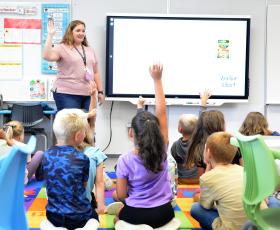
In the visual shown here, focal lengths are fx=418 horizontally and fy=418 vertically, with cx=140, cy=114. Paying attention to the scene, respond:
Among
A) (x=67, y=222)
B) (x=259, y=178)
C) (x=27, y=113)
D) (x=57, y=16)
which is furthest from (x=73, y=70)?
(x=259, y=178)

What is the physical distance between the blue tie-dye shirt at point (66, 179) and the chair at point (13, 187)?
2.62 ft

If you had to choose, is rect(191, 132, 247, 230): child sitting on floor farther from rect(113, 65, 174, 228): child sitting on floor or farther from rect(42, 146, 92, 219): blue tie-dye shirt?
rect(42, 146, 92, 219): blue tie-dye shirt

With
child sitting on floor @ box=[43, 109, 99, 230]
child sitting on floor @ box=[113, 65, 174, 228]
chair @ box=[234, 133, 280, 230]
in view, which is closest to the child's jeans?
child sitting on floor @ box=[43, 109, 99, 230]

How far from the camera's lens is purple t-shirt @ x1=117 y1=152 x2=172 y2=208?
2.24 metres

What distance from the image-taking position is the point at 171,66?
565 cm

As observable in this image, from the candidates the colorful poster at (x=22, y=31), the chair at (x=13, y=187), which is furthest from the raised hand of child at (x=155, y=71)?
the colorful poster at (x=22, y=31)

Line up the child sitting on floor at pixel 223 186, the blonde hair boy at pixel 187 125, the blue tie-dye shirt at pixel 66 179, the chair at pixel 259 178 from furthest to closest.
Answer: the blonde hair boy at pixel 187 125 < the child sitting on floor at pixel 223 186 < the blue tie-dye shirt at pixel 66 179 < the chair at pixel 259 178

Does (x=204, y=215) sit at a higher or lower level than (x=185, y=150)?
lower

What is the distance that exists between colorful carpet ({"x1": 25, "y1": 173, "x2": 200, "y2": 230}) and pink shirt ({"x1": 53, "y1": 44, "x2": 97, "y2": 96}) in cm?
103

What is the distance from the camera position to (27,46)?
18.2 ft

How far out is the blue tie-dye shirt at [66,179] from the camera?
6.84ft

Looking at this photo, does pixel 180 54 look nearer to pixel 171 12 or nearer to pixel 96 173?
pixel 171 12

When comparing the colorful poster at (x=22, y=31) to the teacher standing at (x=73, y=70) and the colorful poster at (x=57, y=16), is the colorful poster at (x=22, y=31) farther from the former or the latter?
the teacher standing at (x=73, y=70)

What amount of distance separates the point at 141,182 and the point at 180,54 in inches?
143
